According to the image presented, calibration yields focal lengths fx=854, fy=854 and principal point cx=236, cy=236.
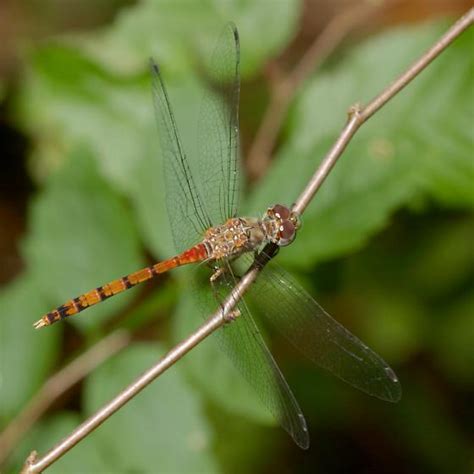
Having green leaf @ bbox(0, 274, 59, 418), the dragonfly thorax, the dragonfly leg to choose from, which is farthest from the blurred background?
the dragonfly leg

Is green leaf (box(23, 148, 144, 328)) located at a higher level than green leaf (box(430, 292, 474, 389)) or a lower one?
higher

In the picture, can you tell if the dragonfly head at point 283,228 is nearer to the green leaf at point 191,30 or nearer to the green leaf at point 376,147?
the green leaf at point 376,147

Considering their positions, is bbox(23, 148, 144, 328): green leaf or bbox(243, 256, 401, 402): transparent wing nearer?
bbox(243, 256, 401, 402): transparent wing

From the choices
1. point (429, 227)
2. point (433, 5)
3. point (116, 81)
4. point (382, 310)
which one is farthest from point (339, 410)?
point (433, 5)

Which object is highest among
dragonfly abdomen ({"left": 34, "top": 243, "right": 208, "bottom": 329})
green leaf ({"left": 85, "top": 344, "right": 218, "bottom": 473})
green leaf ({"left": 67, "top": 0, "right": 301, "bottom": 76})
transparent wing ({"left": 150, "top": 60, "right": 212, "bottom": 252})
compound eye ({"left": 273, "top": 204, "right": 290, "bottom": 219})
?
green leaf ({"left": 67, "top": 0, "right": 301, "bottom": 76})

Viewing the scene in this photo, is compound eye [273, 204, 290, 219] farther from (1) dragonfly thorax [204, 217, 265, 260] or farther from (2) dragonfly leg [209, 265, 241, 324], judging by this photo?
(2) dragonfly leg [209, 265, 241, 324]

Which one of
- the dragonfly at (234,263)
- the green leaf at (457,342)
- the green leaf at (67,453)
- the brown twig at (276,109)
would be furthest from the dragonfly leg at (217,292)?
the green leaf at (457,342)

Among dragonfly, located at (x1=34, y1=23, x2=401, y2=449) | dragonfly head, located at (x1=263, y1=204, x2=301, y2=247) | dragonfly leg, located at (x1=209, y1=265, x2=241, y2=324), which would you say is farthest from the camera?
dragonfly head, located at (x1=263, y1=204, x2=301, y2=247)
